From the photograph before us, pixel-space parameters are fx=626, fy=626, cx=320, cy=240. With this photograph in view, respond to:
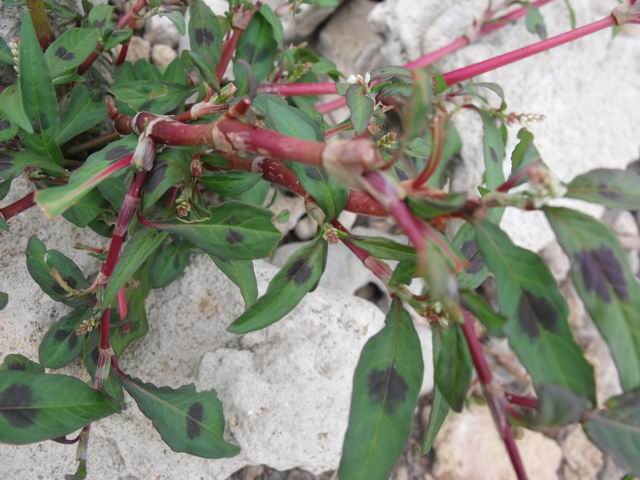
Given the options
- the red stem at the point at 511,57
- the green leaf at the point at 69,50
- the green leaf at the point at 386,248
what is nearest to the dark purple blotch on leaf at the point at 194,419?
the green leaf at the point at 386,248

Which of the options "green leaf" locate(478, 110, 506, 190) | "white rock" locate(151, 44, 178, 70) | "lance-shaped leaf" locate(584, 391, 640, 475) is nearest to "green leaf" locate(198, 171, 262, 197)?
"green leaf" locate(478, 110, 506, 190)

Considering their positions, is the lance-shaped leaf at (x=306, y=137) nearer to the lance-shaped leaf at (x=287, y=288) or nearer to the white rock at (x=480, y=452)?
the lance-shaped leaf at (x=287, y=288)

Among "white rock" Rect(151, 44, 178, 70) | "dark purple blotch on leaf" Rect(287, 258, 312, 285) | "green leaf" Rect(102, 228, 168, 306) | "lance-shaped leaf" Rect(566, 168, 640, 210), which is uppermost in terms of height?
"lance-shaped leaf" Rect(566, 168, 640, 210)

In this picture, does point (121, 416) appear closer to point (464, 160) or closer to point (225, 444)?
point (225, 444)

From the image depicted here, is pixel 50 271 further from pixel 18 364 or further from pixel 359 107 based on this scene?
pixel 359 107

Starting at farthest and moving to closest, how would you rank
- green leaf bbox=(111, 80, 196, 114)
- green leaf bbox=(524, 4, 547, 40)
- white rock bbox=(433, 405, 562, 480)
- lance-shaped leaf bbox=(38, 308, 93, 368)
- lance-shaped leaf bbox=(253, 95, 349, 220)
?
white rock bbox=(433, 405, 562, 480)
green leaf bbox=(524, 4, 547, 40)
green leaf bbox=(111, 80, 196, 114)
lance-shaped leaf bbox=(38, 308, 93, 368)
lance-shaped leaf bbox=(253, 95, 349, 220)

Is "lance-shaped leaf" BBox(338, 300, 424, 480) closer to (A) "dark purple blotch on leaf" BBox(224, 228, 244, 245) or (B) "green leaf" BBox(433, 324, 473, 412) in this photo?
(B) "green leaf" BBox(433, 324, 473, 412)
